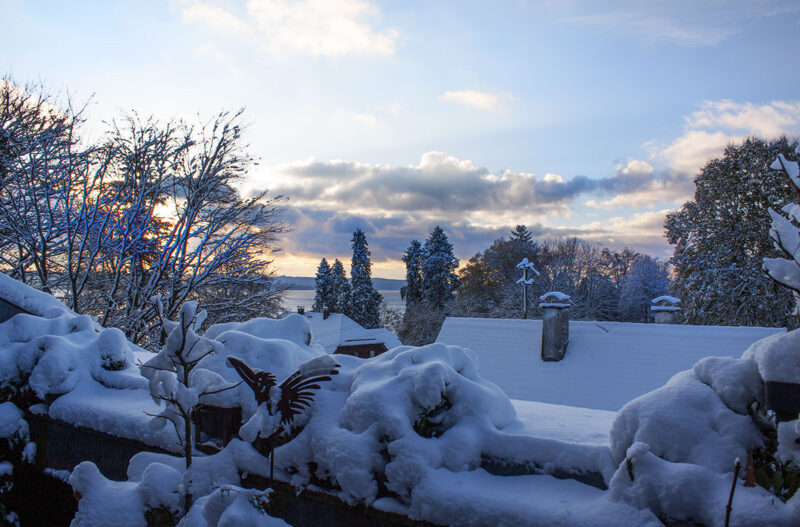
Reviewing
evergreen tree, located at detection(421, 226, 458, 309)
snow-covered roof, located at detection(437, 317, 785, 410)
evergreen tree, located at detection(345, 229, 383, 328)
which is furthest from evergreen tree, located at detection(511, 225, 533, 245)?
snow-covered roof, located at detection(437, 317, 785, 410)

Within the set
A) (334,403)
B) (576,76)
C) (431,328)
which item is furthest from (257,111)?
(431,328)

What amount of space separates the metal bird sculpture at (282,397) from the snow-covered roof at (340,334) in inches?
802

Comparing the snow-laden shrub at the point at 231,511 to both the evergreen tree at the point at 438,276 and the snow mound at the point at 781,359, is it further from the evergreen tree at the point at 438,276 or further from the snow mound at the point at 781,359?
the evergreen tree at the point at 438,276

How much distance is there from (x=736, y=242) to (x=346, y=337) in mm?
17430

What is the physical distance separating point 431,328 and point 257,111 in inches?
830

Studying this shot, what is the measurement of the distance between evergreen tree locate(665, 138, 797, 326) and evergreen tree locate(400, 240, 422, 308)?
19596 millimetres

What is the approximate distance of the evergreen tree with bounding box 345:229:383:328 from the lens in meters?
34.1

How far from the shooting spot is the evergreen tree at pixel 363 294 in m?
34.1

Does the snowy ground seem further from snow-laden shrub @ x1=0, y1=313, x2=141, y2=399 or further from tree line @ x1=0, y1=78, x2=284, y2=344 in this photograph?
tree line @ x1=0, y1=78, x2=284, y2=344

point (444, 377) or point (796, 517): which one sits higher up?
point (444, 377)

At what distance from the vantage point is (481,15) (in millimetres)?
4477

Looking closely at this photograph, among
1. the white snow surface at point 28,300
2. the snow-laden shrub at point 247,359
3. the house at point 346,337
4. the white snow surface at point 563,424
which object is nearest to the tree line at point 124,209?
the white snow surface at point 28,300

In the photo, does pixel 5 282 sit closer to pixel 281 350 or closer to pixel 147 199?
pixel 281 350

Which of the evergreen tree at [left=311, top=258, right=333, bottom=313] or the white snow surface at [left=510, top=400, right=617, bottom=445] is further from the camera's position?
the evergreen tree at [left=311, top=258, right=333, bottom=313]
